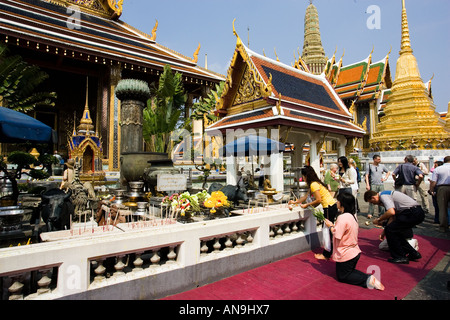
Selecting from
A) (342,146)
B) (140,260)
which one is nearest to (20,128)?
(140,260)

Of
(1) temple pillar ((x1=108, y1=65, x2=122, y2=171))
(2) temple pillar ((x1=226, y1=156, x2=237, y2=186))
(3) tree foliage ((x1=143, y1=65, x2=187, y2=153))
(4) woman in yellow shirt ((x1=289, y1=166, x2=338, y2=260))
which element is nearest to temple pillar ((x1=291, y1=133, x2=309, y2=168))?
(2) temple pillar ((x1=226, y1=156, x2=237, y2=186))

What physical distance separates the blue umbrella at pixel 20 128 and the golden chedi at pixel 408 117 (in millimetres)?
19941

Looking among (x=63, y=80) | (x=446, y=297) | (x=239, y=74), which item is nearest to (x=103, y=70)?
(x=63, y=80)

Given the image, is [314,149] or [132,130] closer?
[132,130]

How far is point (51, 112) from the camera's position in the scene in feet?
61.8

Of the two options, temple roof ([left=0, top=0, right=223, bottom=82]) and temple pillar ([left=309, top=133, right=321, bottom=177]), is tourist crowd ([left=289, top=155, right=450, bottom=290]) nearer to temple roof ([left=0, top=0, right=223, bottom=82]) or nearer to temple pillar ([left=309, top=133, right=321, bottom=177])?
temple pillar ([left=309, top=133, right=321, bottom=177])

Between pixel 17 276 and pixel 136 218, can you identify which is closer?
pixel 17 276

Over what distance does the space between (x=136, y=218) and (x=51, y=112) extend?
56.5ft

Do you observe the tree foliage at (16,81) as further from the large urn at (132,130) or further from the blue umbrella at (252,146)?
the blue umbrella at (252,146)

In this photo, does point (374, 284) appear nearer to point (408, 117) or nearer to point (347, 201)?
point (347, 201)

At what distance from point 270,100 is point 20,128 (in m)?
8.02

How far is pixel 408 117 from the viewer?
740 inches

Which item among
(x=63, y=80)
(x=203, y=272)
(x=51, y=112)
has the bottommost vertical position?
(x=203, y=272)
